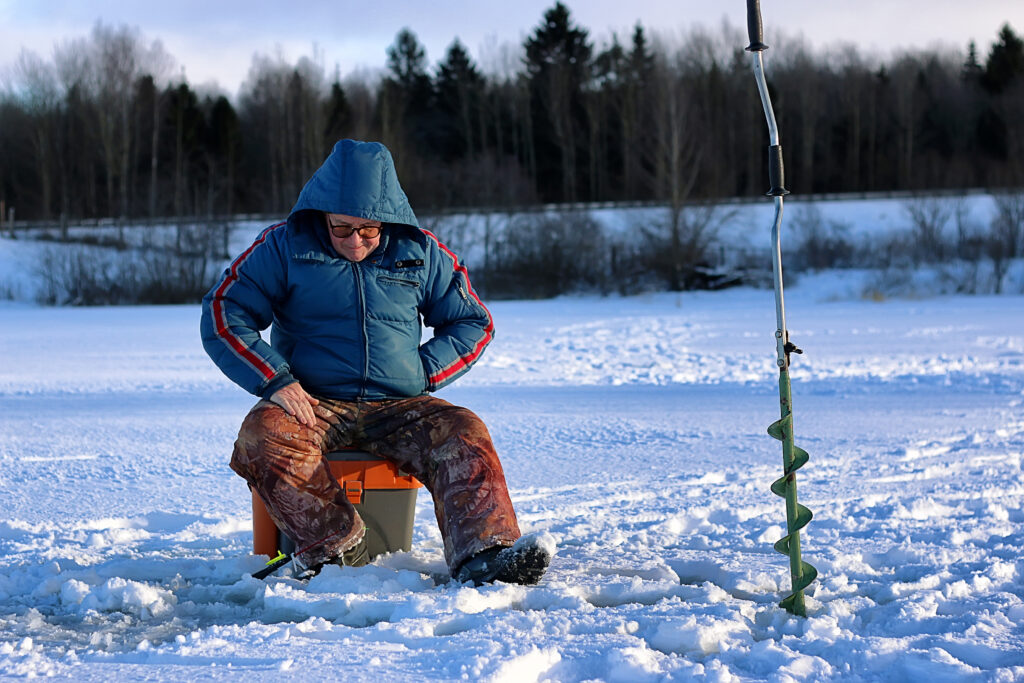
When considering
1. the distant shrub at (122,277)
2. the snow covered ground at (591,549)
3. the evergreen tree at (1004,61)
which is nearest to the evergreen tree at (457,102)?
the distant shrub at (122,277)

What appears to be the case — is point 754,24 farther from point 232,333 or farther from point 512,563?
point 232,333

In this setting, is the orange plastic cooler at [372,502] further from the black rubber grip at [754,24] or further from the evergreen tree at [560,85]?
the evergreen tree at [560,85]

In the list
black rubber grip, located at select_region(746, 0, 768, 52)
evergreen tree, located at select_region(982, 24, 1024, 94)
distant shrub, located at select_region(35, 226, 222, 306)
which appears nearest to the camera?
black rubber grip, located at select_region(746, 0, 768, 52)

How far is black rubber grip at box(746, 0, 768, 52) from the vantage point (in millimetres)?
2758

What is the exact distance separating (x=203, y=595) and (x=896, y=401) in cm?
556

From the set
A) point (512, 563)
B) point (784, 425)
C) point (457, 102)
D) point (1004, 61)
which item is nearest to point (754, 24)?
point (784, 425)

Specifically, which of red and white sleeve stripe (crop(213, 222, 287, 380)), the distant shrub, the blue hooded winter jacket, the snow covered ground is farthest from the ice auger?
the distant shrub

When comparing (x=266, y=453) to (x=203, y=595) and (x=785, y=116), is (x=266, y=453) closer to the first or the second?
(x=203, y=595)

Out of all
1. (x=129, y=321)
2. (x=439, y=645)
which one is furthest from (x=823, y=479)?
(x=129, y=321)

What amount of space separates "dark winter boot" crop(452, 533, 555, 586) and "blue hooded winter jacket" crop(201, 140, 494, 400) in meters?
0.66

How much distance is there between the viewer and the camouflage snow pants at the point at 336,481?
2.89 m

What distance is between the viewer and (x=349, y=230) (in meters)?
3.13

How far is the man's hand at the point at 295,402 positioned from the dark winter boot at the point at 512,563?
2.14 ft

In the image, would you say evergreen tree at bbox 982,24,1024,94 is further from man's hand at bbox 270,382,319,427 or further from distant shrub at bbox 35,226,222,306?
man's hand at bbox 270,382,319,427
